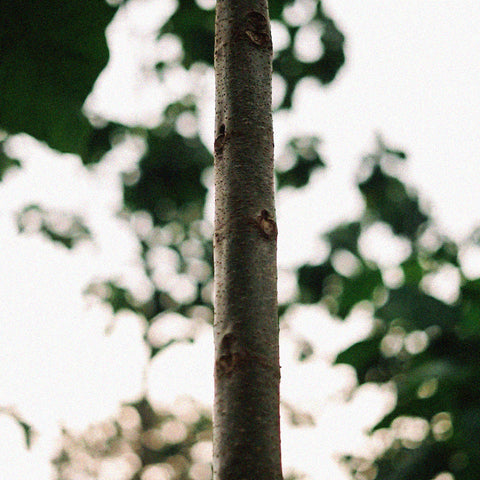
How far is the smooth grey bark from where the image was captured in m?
0.88

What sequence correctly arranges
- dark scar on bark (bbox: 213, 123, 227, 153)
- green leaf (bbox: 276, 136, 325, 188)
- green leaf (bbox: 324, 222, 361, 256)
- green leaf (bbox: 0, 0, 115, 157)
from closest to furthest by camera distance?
1. dark scar on bark (bbox: 213, 123, 227, 153)
2. green leaf (bbox: 0, 0, 115, 157)
3. green leaf (bbox: 276, 136, 325, 188)
4. green leaf (bbox: 324, 222, 361, 256)

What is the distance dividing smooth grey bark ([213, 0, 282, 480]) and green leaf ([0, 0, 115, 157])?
66 cm

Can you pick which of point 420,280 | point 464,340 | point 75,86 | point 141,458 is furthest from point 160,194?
point 141,458

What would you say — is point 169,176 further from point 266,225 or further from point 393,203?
point 266,225

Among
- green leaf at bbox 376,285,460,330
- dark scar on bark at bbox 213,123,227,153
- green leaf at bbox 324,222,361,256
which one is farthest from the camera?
green leaf at bbox 324,222,361,256

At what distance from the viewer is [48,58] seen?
1812 millimetres

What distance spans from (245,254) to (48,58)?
1209mm

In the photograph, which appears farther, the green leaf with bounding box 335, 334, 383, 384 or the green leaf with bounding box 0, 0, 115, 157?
the green leaf with bounding box 335, 334, 383, 384

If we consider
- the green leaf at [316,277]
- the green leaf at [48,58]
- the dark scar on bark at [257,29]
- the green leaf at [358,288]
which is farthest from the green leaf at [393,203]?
the dark scar on bark at [257,29]

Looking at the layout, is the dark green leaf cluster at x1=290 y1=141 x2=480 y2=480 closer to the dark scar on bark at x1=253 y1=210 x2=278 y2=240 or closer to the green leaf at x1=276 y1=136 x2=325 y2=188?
the green leaf at x1=276 y1=136 x2=325 y2=188

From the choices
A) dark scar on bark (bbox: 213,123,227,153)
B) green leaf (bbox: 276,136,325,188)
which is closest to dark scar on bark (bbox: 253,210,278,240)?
dark scar on bark (bbox: 213,123,227,153)

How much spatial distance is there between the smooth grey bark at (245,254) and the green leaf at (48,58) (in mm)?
658

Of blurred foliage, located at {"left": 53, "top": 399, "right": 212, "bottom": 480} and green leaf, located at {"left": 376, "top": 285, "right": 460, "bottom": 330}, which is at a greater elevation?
blurred foliage, located at {"left": 53, "top": 399, "right": 212, "bottom": 480}

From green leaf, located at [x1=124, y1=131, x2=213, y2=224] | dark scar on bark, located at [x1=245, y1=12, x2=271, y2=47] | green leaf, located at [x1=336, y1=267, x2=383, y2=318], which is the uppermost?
green leaf, located at [x1=124, y1=131, x2=213, y2=224]
